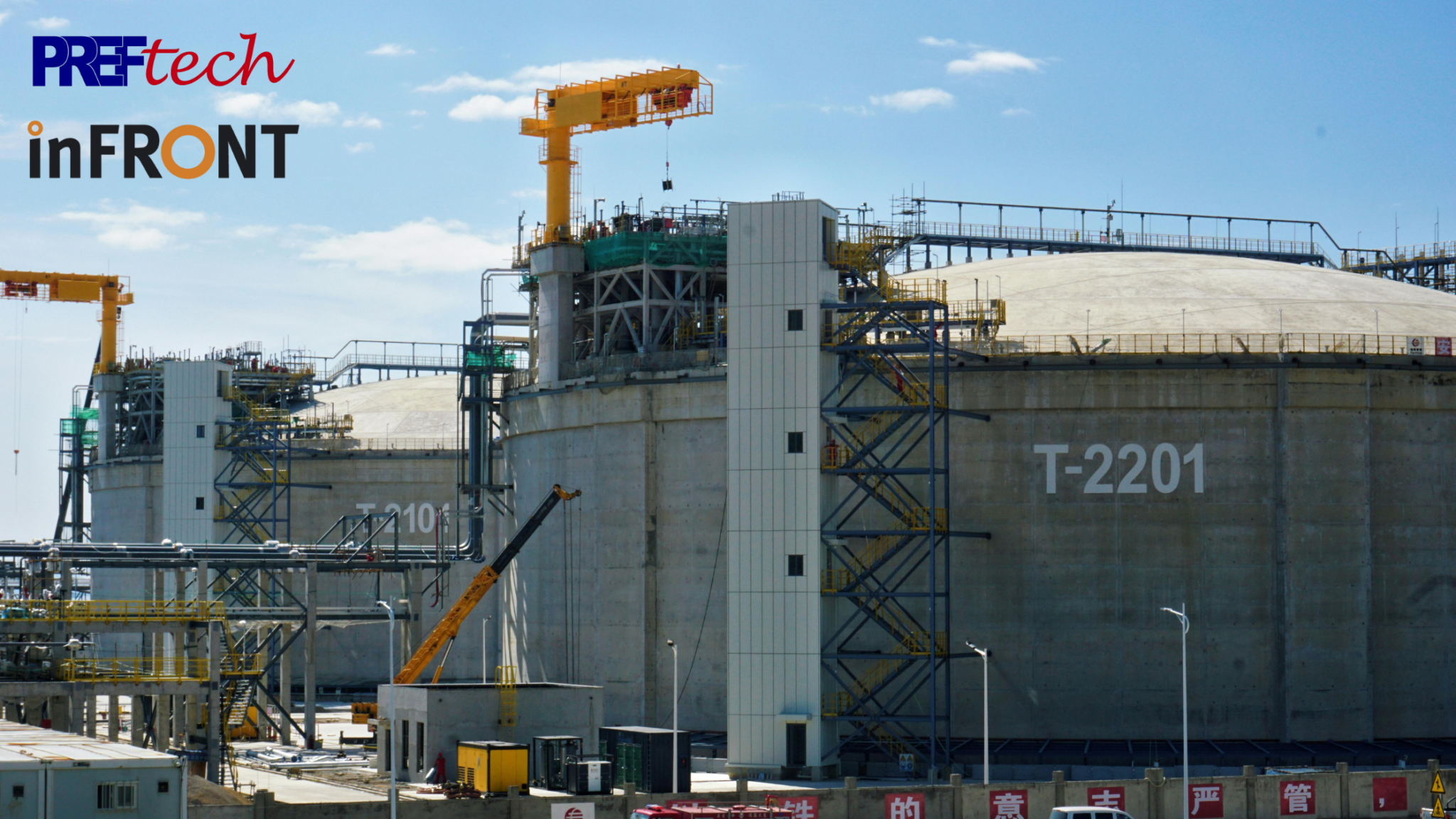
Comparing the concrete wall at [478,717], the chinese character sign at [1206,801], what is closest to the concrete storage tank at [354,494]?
the concrete wall at [478,717]

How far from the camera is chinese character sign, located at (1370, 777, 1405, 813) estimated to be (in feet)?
171

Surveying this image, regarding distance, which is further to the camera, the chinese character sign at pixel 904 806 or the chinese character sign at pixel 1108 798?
the chinese character sign at pixel 1108 798

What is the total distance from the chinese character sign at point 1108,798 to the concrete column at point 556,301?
33888 millimetres

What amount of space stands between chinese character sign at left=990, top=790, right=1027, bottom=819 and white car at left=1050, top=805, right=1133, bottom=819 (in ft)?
11.6

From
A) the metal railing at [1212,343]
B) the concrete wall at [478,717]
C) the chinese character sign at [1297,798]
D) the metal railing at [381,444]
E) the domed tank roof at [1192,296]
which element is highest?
the domed tank roof at [1192,296]

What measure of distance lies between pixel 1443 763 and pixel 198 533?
66592 millimetres

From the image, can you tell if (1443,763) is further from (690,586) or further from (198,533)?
(198,533)

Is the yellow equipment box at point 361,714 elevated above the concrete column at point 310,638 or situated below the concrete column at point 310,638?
below

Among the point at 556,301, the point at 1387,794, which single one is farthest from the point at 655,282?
the point at 1387,794

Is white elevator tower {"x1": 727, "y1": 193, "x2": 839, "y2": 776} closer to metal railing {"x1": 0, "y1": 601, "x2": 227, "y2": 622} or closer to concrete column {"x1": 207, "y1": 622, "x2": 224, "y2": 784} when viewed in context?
concrete column {"x1": 207, "y1": 622, "x2": 224, "y2": 784}

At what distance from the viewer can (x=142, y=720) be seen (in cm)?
6400

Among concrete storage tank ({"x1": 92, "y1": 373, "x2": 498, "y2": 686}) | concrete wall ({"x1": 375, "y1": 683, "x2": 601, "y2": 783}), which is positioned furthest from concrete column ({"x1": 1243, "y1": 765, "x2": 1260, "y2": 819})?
concrete storage tank ({"x1": 92, "y1": 373, "x2": 498, "y2": 686})

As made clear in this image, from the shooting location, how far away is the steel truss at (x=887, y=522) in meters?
60.8

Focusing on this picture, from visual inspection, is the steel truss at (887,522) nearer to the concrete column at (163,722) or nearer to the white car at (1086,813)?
the white car at (1086,813)
